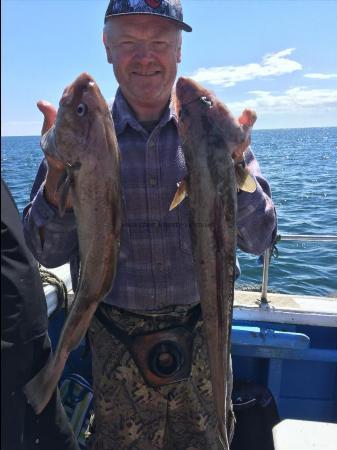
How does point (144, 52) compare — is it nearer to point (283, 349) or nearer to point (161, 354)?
point (161, 354)

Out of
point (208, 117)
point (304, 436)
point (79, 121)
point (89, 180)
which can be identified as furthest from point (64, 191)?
point (304, 436)

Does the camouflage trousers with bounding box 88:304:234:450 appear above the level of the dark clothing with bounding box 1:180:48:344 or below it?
below

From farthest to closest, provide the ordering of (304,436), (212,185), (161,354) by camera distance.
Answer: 1. (304,436)
2. (161,354)
3. (212,185)

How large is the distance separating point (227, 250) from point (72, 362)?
8.53ft

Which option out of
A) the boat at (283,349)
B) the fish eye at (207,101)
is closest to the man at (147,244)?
the fish eye at (207,101)

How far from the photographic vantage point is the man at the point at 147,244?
2.24 m

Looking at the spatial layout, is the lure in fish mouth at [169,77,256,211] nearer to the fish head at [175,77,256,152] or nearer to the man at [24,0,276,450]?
the fish head at [175,77,256,152]

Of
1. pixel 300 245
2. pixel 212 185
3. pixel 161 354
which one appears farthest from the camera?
pixel 300 245

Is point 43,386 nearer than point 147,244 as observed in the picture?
Yes

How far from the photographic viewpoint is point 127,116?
8.05 ft

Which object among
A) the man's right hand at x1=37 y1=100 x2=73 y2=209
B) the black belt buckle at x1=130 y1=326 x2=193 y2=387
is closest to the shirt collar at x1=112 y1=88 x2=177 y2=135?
the man's right hand at x1=37 y1=100 x2=73 y2=209

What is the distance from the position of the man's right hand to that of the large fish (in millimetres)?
508

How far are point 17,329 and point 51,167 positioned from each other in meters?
0.80

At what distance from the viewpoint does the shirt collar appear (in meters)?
2.46
